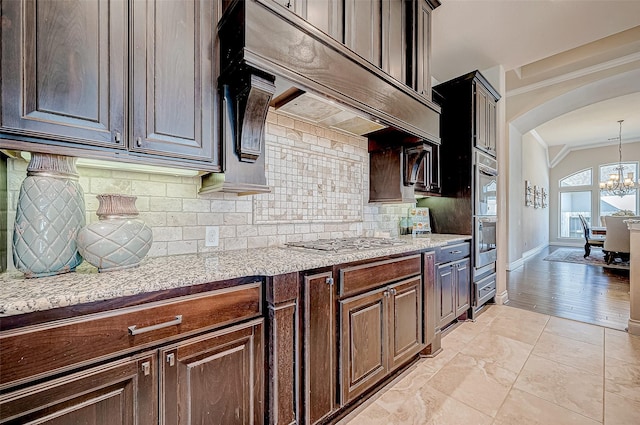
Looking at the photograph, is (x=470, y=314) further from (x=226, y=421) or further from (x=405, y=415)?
(x=226, y=421)

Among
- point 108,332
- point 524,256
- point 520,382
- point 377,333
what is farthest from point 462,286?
point 524,256

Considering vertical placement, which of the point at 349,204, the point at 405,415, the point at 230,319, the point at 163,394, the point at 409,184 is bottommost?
the point at 405,415

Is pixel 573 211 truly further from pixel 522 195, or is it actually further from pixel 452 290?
pixel 452 290

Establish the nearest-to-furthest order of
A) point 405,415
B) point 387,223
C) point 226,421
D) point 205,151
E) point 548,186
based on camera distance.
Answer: point 226,421 < point 205,151 < point 405,415 < point 387,223 < point 548,186

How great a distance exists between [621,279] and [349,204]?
5298 millimetres

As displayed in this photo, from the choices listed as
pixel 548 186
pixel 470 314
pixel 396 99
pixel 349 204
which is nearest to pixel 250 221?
pixel 349 204

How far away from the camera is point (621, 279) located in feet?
15.2

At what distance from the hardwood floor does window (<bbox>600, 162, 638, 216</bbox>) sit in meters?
5.07

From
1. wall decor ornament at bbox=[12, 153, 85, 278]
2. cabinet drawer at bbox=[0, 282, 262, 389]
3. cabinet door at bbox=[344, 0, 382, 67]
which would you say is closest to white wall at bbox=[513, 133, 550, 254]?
cabinet door at bbox=[344, 0, 382, 67]

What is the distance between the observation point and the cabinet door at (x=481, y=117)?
319cm

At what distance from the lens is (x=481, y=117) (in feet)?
10.8

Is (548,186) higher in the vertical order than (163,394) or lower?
higher

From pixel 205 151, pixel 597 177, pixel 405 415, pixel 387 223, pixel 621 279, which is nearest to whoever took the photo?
pixel 205 151

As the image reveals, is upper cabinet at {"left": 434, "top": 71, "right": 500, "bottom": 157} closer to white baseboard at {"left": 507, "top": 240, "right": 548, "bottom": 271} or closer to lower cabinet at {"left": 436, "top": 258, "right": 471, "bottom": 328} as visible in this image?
lower cabinet at {"left": 436, "top": 258, "right": 471, "bottom": 328}
